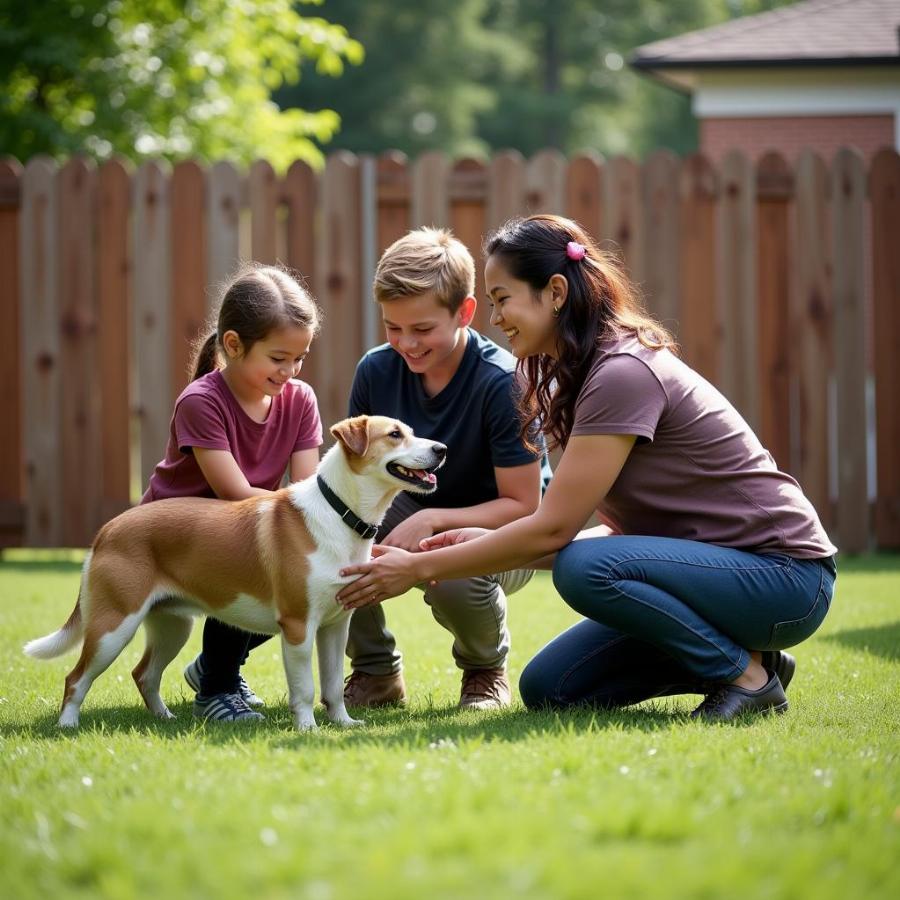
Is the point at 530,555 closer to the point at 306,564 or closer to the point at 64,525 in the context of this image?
the point at 306,564

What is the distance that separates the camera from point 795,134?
15.7 m

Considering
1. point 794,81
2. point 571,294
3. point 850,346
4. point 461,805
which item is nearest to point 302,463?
point 571,294

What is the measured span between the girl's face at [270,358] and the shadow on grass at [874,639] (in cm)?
295

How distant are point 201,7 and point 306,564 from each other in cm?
1244

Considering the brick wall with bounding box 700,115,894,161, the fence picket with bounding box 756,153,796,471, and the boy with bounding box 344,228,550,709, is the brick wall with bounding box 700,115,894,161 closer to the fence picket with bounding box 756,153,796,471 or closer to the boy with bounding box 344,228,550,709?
the fence picket with bounding box 756,153,796,471

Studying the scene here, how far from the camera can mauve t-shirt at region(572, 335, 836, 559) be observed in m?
4.37

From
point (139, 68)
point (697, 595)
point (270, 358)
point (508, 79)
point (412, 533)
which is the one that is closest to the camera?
point (697, 595)

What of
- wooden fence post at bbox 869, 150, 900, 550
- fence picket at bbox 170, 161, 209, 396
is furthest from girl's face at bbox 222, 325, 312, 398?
wooden fence post at bbox 869, 150, 900, 550

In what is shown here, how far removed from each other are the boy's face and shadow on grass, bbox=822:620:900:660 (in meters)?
2.47

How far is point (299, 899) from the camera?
2451 millimetres

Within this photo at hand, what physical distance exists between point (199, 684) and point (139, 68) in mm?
12155

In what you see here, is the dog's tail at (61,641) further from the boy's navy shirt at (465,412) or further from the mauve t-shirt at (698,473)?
the mauve t-shirt at (698,473)

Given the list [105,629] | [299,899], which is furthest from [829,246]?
[299,899]

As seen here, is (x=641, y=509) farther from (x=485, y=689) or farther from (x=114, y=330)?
(x=114, y=330)
